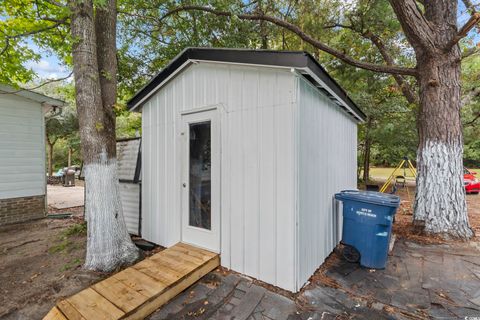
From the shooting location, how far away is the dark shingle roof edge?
7.72 feet

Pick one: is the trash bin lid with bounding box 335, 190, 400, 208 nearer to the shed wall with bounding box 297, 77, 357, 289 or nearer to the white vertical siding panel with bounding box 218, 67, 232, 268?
the shed wall with bounding box 297, 77, 357, 289

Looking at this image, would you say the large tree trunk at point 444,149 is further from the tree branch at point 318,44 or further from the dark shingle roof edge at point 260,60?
the dark shingle roof edge at point 260,60

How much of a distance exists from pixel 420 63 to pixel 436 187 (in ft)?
7.63

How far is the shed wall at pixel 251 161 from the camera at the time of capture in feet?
8.32

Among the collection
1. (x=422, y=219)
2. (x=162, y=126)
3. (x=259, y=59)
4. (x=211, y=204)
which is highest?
(x=259, y=59)

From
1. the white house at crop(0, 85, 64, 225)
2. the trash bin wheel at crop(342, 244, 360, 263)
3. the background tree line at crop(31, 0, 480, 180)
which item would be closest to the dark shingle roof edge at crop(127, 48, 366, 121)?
the trash bin wheel at crop(342, 244, 360, 263)

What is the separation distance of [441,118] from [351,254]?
120 inches

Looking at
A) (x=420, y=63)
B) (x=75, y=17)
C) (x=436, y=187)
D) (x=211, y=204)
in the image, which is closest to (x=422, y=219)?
(x=436, y=187)

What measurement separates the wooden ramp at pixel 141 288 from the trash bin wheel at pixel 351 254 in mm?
1864

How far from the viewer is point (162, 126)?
385cm

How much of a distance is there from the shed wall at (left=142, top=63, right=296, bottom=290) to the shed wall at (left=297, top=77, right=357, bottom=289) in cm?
15

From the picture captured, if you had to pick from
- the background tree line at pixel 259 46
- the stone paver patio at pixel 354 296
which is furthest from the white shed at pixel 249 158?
the background tree line at pixel 259 46

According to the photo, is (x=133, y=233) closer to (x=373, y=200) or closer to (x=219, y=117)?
(x=219, y=117)

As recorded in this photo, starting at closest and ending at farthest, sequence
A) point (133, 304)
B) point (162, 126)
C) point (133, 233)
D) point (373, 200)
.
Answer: point (133, 304), point (373, 200), point (162, 126), point (133, 233)
